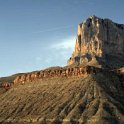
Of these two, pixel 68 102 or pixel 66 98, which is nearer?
pixel 68 102

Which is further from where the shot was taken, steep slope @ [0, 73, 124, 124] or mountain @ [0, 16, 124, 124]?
mountain @ [0, 16, 124, 124]

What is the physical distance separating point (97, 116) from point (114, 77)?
28624mm

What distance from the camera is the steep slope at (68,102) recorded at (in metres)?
101

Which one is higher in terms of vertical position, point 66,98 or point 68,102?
point 66,98

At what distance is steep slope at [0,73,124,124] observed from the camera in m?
101

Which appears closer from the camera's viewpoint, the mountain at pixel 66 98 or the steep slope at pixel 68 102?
the steep slope at pixel 68 102

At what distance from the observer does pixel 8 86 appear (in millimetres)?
145500

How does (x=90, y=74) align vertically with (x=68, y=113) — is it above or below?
above

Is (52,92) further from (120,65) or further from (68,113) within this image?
(120,65)

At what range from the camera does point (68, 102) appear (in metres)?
111

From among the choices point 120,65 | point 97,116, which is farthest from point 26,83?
point 120,65

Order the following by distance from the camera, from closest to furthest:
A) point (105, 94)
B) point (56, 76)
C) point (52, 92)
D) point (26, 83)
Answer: point (105, 94) < point (52, 92) < point (56, 76) < point (26, 83)

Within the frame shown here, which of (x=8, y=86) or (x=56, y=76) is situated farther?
(x=8, y=86)

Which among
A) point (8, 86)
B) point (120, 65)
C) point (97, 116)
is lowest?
point (97, 116)
